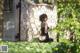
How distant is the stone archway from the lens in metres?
12.0

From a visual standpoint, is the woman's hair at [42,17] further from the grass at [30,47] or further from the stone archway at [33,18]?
the grass at [30,47]

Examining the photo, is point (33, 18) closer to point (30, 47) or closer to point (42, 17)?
point (42, 17)

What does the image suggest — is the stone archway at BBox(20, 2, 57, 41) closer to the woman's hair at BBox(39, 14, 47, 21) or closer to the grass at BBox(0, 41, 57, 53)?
the woman's hair at BBox(39, 14, 47, 21)

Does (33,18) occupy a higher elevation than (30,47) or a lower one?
higher

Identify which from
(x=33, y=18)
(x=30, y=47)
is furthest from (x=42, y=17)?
(x=30, y=47)

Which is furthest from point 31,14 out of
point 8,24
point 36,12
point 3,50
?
point 3,50

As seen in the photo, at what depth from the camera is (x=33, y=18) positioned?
12.0m

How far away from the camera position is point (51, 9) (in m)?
12.1

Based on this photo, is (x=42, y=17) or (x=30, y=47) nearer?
(x=30, y=47)

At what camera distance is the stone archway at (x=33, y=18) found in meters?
12.0

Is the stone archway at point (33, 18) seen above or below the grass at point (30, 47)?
above

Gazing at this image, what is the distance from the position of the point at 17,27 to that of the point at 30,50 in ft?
6.13

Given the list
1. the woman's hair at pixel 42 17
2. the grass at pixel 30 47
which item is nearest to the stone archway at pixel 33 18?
the woman's hair at pixel 42 17

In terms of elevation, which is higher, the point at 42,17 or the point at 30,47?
the point at 42,17
